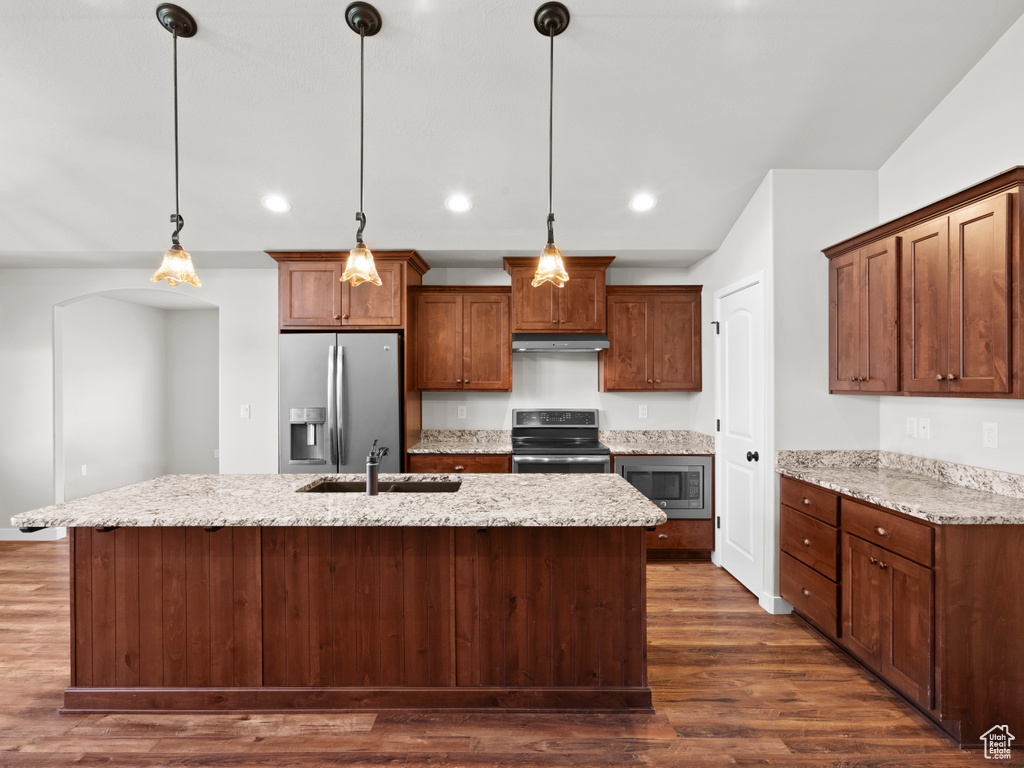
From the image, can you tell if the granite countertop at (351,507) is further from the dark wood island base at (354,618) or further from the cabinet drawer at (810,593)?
the cabinet drawer at (810,593)

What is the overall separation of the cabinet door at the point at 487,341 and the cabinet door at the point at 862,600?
8.85ft

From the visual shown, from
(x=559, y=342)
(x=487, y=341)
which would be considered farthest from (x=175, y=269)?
(x=559, y=342)

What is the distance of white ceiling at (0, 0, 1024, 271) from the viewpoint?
2.54 meters

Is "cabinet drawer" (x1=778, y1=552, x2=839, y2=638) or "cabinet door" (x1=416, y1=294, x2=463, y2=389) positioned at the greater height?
"cabinet door" (x1=416, y1=294, x2=463, y2=389)

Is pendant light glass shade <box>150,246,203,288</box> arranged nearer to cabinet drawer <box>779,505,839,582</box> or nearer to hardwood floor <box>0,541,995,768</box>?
hardwood floor <box>0,541,995,768</box>

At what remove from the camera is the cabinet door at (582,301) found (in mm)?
4414

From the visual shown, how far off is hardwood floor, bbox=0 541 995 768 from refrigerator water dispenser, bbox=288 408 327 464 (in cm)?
172

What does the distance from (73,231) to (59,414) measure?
5.80ft

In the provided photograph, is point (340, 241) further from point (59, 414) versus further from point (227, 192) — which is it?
point (59, 414)

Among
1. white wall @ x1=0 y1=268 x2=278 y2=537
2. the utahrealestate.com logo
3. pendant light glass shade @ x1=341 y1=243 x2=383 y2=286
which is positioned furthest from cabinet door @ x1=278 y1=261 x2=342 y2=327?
the utahrealestate.com logo

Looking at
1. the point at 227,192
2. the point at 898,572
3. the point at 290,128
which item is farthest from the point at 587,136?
the point at 898,572

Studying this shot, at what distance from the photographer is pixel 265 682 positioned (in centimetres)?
228

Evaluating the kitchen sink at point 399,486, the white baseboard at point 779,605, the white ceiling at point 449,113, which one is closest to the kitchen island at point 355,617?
the kitchen sink at point 399,486

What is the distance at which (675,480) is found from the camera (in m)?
4.30
